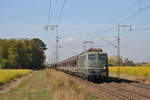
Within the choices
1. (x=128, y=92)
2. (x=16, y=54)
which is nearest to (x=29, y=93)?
(x=128, y=92)

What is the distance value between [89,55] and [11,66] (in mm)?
79389

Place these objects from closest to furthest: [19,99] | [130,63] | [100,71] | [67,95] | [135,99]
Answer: [67,95], [135,99], [19,99], [100,71], [130,63]

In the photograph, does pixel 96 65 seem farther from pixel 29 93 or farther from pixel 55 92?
pixel 55 92

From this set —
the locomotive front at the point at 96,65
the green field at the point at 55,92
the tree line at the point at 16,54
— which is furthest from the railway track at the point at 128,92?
the tree line at the point at 16,54

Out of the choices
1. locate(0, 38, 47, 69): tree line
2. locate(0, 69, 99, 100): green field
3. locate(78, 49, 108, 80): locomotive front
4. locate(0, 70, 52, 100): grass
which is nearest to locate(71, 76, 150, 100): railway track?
locate(0, 69, 99, 100): green field

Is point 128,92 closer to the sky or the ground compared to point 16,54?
closer to the ground

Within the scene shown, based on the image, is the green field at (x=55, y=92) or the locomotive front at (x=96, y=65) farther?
the locomotive front at (x=96, y=65)

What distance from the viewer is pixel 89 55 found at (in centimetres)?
3384

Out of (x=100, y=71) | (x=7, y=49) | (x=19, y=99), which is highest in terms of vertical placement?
(x=7, y=49)

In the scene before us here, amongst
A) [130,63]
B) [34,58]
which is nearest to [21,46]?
[34,58]

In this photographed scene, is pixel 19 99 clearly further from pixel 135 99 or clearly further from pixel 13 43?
pixel 13 43

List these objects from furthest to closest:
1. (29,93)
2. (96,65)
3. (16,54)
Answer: (16,54), (96,65), (29,93)

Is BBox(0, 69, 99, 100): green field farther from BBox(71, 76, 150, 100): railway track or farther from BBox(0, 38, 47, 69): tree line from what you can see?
BBox(0, 38, 47, 69): tree line

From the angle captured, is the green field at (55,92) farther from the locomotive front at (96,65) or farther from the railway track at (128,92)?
the locomotive front at (96,65)
